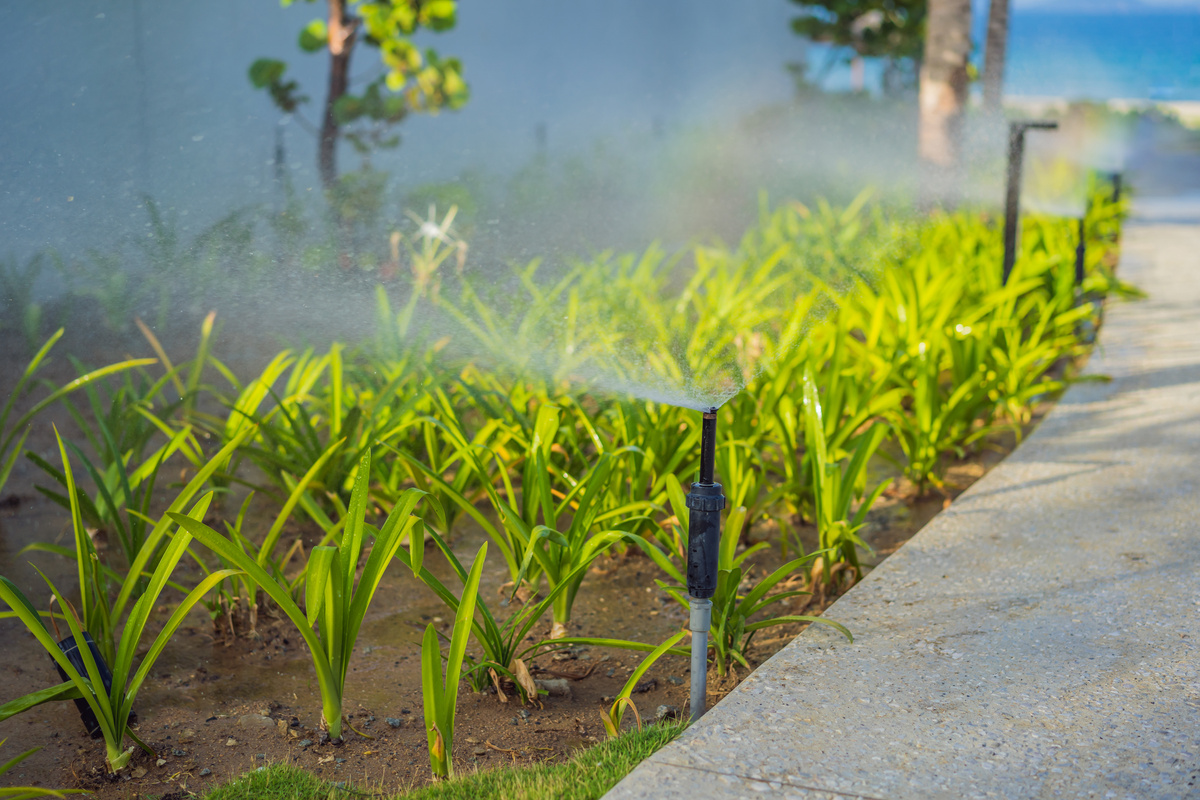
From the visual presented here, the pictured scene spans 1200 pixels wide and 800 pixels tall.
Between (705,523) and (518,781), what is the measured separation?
45cm

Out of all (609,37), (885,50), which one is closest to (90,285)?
(609,37)

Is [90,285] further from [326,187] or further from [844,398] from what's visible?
[844,398]

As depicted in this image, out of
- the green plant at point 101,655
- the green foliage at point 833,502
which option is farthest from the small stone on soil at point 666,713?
the green plant at point 101,655

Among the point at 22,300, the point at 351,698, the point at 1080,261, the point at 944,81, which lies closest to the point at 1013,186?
the point at 1080,261

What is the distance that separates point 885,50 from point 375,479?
37.7ft

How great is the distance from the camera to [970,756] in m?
1.32

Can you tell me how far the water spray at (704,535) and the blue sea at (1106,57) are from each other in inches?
171

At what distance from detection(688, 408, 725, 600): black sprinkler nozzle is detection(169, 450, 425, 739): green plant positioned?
0.42 m

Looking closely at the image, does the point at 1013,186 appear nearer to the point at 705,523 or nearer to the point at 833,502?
the point at 833,502

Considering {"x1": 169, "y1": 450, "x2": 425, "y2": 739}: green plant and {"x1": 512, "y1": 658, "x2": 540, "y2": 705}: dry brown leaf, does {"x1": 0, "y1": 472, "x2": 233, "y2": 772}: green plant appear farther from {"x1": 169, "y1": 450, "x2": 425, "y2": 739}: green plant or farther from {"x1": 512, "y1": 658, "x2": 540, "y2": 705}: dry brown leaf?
{"x1": 512, "y1": 658, "x2": 540, "y2": 705}: dry brown leaf

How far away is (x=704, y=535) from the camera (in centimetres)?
144

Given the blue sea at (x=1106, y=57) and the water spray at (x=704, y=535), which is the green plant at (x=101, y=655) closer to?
the water spray at (x=704, y=535)

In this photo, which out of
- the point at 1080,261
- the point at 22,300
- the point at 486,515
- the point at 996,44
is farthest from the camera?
the point at 996,44

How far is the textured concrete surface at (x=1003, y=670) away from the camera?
1.28 metres
